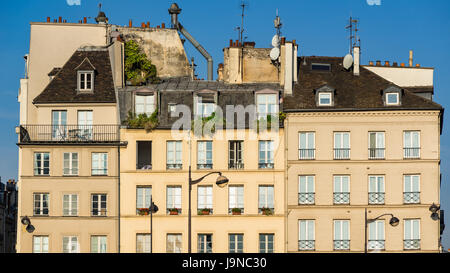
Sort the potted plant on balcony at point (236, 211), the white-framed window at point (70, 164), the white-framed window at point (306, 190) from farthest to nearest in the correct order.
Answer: the white-framed window at point (70, 164) → the white-framed window at point (306, 190) → the potted plant on balcony at point (236, 211)

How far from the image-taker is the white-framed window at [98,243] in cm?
5572

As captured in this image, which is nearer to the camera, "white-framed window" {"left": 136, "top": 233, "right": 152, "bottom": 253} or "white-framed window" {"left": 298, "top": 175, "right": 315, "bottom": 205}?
"white-framed window" {"left": 136, "top": 233, "right": 152, "bottom": 253}

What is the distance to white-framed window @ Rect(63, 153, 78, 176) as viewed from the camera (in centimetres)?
5712

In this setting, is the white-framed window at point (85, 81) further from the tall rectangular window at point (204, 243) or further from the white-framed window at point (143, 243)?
the tall rectangular window at point (204, 243)

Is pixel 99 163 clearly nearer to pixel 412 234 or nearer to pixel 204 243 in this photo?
pixel 204 243

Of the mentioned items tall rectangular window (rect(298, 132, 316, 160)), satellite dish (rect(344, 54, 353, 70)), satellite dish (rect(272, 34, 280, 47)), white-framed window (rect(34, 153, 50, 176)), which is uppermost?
satellite dish (rect(272, 34, 280, 47))

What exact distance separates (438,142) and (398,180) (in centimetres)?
315

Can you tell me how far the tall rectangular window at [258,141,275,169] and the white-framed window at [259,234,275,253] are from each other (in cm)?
384

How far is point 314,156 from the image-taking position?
56.9 meters

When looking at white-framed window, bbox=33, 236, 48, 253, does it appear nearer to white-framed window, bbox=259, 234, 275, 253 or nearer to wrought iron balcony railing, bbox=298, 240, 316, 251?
white-framed window, bbox=259, 234, 275, 253

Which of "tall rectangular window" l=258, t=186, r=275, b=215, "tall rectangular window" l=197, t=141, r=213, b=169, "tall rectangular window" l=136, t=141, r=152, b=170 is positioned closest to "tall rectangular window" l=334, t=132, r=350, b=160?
"tall rectangular window" l=258, t=186, r=275, b=215

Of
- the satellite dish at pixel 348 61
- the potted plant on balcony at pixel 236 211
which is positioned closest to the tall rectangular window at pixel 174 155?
the potted plant on balcony at pixel 236 211

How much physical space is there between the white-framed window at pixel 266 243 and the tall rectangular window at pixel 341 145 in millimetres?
5792
